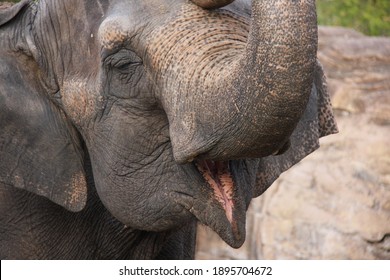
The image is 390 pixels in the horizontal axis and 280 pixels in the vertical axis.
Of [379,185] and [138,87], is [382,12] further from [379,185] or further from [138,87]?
[138,87]

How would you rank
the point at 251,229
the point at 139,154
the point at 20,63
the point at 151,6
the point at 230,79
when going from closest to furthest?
the point at 230,79, the point at 151,6, the point at 139,154, the point at 20,63, the point at 251,229

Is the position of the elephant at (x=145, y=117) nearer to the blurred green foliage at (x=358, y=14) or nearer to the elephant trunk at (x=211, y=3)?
the elephant trunk at (x=211, y=3)

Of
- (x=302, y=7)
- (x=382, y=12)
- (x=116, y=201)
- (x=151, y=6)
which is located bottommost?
(x=382, y=12)

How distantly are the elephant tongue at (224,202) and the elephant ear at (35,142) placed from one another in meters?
0.67

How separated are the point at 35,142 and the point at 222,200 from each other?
34.0 inches

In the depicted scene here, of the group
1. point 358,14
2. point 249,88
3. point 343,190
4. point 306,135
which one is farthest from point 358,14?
point 249,88

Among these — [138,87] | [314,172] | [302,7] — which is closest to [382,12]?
[314,172]

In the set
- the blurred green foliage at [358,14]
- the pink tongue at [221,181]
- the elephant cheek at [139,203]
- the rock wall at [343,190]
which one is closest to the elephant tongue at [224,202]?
the pink tongue at [221,181]

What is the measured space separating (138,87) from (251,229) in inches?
165

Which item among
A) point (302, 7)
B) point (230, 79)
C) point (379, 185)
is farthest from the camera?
point (379, 185)

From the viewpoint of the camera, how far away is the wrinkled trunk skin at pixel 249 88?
291cm

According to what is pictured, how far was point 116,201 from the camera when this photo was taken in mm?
3920

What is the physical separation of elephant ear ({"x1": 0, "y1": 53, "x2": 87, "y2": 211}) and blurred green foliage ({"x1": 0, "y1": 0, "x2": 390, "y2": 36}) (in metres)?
5.86

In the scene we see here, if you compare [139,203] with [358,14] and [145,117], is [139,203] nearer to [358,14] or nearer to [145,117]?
[145,117]
